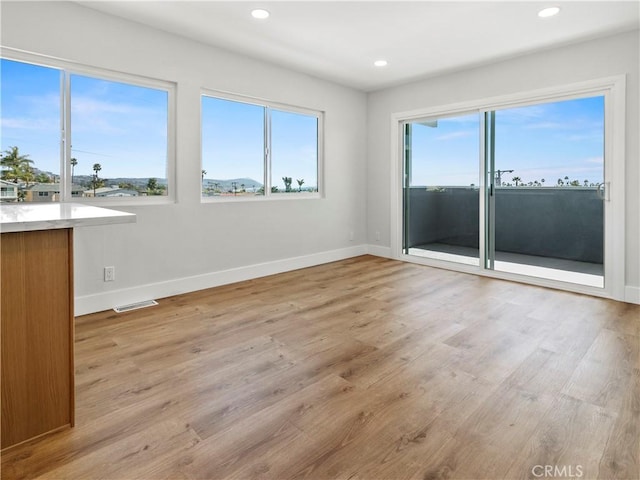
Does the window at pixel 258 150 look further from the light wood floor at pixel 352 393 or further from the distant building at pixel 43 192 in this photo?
the light wood floor at pixel 352 393

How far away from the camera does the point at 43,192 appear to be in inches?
124

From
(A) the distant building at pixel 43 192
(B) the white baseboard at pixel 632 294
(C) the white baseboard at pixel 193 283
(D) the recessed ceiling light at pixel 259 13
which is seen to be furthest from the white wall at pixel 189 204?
(B) the white baseboard at pixel 632 294

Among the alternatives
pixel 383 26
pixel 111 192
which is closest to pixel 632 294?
pixel 383 26

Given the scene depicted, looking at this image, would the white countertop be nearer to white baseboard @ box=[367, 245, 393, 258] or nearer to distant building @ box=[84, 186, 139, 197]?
distant building @ box=[84, 186, 139, 197]

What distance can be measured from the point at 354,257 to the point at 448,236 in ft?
4.67

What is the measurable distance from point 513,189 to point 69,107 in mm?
4563

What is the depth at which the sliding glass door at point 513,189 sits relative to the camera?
3.94m

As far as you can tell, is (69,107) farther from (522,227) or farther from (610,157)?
(610,157)

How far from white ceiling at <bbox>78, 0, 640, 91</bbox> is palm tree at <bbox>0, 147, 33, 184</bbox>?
4.47ft

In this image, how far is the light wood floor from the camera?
1524 millimetres

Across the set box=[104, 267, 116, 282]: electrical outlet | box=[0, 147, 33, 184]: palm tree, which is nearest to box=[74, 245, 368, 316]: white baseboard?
box=[104, 267, 116, 282]: electrical outlet

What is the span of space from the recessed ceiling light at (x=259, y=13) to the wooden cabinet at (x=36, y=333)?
2.49m

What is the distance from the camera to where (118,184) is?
3.57m

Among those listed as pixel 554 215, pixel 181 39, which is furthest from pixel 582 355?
pixel 181 39
